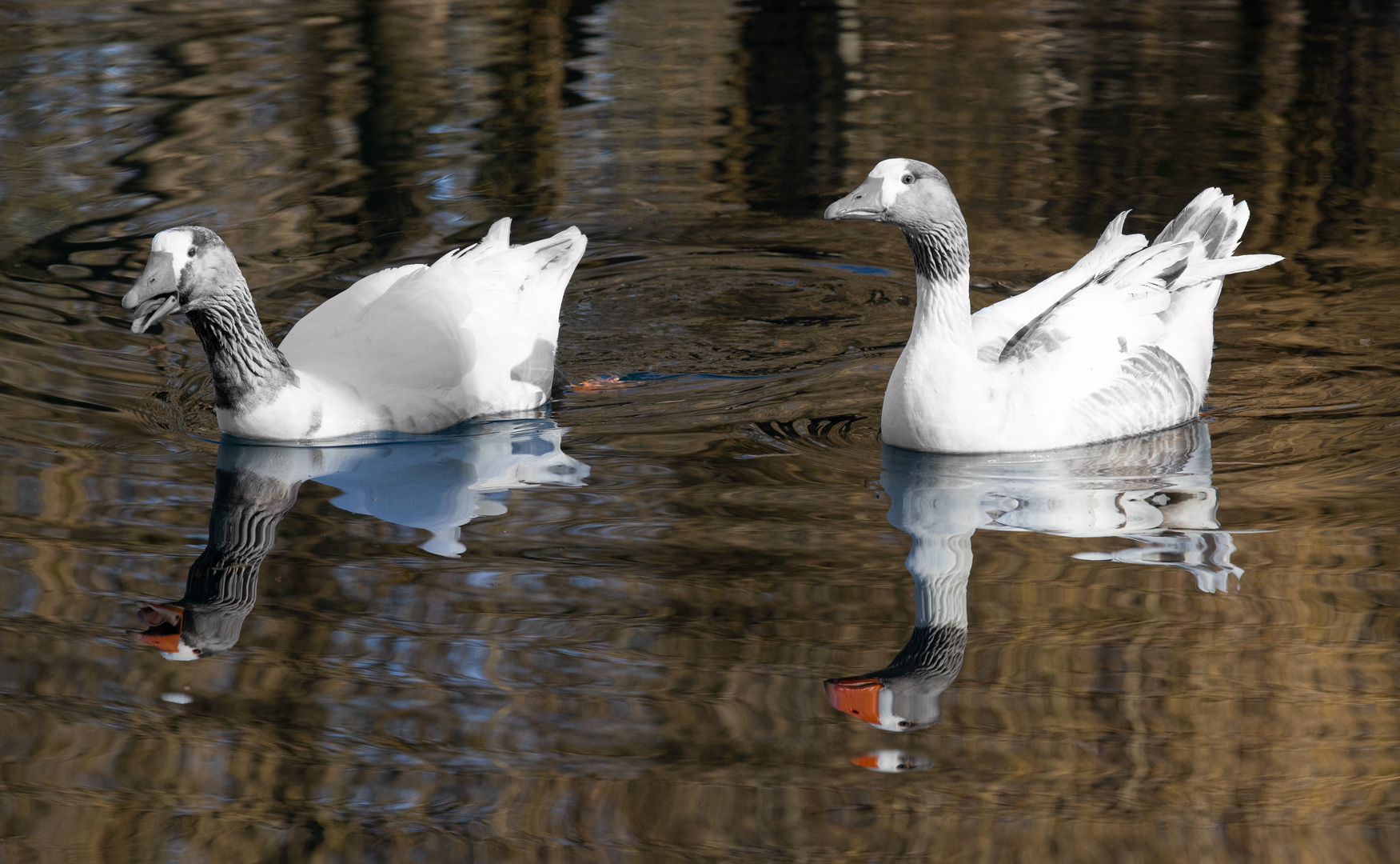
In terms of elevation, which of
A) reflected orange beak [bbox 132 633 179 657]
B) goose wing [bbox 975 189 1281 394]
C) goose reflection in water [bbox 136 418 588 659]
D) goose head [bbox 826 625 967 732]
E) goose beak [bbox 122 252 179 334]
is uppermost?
goose beak [bbox 122 252 179 334]

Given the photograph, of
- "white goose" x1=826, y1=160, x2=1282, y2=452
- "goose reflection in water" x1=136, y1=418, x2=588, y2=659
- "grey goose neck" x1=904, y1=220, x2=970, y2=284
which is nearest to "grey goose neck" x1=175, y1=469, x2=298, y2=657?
"goose reflection in water" x1=136, y1=418, x2=588, y2=659

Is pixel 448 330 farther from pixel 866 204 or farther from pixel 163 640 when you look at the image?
pixel 163 640

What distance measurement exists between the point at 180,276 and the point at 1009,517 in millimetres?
3925

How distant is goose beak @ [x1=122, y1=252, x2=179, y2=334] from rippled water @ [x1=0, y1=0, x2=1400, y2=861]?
74cm

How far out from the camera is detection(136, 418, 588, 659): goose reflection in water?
583 centimetres

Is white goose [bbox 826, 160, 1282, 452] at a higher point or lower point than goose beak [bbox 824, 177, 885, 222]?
lower

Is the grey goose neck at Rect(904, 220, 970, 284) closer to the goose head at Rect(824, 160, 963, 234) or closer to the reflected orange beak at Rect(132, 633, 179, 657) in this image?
the goose head at Rect(824, 160, 963, 234)

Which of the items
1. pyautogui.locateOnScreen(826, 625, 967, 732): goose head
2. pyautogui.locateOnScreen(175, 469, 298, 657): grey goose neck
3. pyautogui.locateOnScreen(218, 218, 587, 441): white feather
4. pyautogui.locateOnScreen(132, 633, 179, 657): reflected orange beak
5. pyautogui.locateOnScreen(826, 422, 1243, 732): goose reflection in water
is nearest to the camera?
pyautogui.locateOnScreen(826, 625, 967, 732): goose head

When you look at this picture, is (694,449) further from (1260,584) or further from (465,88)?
(465,88)

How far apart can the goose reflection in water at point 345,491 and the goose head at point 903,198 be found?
183 cm

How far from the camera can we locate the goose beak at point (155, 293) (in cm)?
698

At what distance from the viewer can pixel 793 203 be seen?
1142cm

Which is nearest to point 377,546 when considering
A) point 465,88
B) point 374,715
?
point 374,715

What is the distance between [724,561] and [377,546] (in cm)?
150
